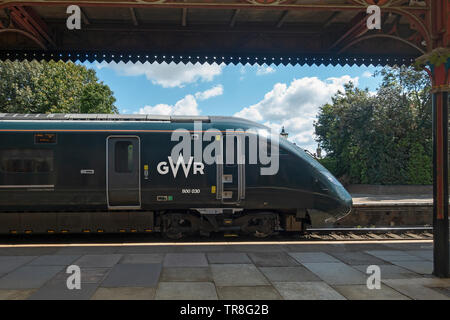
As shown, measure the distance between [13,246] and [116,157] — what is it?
355 cm

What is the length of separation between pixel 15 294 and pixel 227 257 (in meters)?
4.25

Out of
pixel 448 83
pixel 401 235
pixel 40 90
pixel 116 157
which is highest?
pixel 40 90

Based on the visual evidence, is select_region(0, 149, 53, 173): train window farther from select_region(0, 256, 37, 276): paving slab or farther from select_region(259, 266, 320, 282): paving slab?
select_region(259, 266, 320, 282): paving slab

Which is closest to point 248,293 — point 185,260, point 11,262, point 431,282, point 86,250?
point 185,260

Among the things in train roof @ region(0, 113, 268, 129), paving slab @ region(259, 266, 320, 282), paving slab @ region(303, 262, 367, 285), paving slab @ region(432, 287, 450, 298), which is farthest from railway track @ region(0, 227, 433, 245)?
paving slab @ region(432, 287, 450, 298)

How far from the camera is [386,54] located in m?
10.0

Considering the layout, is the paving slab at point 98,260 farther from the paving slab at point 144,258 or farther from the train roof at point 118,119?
the train roof at point 118,119

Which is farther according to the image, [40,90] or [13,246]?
[40,90]

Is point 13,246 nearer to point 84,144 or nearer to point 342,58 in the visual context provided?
point 84,144

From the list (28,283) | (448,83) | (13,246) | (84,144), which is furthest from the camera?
(84,144)

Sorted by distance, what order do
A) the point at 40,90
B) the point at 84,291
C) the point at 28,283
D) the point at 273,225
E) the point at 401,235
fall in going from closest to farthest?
the point at 84,291, the point at 28,283, the point at 273,225, the point at 401,235, the point at 40,90

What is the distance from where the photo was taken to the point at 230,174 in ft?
33.0

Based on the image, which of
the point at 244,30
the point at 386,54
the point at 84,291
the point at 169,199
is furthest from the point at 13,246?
the point at 386,54

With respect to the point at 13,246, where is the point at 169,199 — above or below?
above
